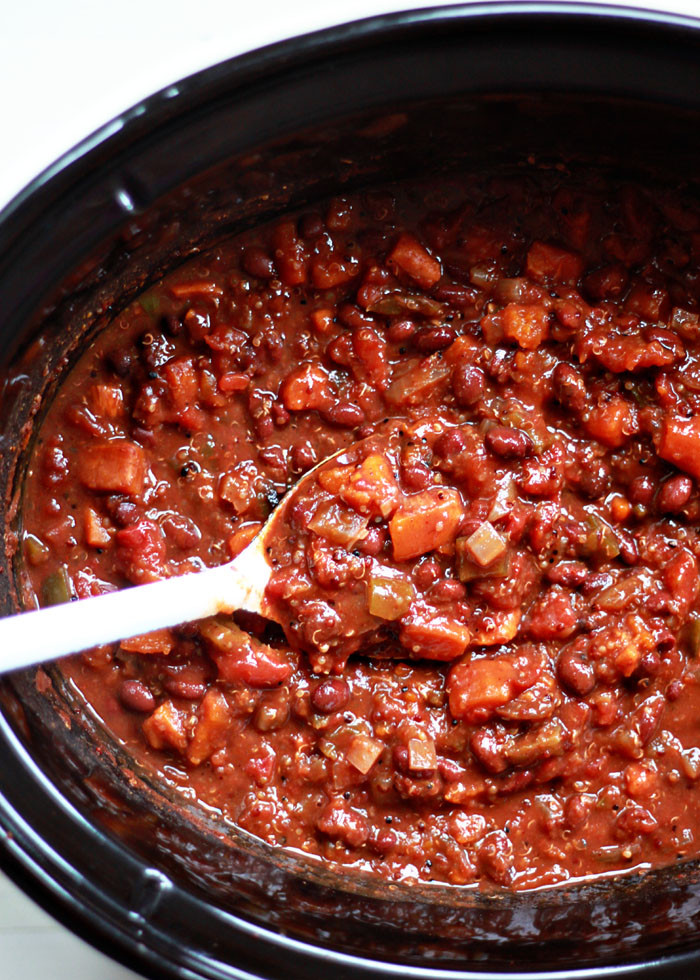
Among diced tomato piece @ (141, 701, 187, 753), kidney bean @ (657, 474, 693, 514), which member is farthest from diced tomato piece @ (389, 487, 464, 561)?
diced tomato piece @ (141, 701, 187, 753)

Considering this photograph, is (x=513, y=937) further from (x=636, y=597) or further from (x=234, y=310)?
(x=234, y=310)

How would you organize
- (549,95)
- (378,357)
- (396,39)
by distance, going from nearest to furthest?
(396,39) → (549,95) → (378,357)

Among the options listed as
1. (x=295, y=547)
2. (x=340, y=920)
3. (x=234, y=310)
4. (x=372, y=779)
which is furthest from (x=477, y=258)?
(x=340, y=920)

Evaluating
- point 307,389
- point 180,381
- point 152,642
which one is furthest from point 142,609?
point 307,389

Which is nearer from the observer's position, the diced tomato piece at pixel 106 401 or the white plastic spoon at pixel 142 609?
the white plastic spoon at pixel 142 609

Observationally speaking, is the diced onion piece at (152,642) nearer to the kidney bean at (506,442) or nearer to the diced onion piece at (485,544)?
the diced onion piece at (485,544)

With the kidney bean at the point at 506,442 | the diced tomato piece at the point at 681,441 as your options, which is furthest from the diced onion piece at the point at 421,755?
the diced tomato piece at the point at 681,441
